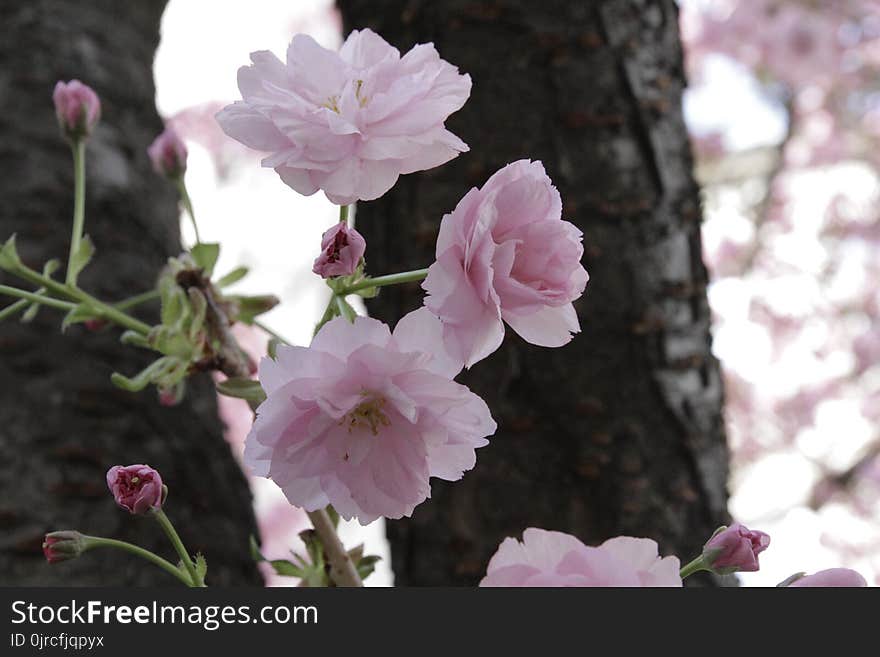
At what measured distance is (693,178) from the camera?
897 millimetres

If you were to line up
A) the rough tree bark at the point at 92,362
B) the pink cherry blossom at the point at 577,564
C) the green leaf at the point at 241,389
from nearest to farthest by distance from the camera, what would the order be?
the pink cherry blossom at the point at 577,564 → the green leaf at the point at 241,389 → the rough tree bark at the point at 92,362

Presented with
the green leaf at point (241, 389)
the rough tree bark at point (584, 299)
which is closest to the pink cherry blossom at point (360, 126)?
the green leaf at point (241, 389)

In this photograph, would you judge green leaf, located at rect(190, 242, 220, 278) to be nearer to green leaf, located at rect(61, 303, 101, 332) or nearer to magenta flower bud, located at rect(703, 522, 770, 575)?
green leaf, located at rect(61, 303, 101, 332)

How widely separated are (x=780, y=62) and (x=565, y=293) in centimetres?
331

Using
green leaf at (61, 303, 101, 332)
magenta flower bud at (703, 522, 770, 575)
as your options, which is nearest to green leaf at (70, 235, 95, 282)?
green leaf at (61, 303, 101, 332)

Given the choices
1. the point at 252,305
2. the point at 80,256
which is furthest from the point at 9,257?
the point at 252,305

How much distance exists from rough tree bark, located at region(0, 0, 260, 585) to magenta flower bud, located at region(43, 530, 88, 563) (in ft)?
1.08

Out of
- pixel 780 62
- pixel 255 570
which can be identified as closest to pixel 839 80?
pixel 780 62

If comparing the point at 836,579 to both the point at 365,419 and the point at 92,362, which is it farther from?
the point at 92,362

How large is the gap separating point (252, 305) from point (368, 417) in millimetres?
224

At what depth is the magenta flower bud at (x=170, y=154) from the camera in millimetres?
634

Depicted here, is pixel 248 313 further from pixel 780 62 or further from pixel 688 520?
pixel 780 62

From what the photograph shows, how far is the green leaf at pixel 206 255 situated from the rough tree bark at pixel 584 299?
0.32m

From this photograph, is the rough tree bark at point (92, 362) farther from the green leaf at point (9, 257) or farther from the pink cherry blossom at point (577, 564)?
the pink cherry blossom at point (577, 564)
